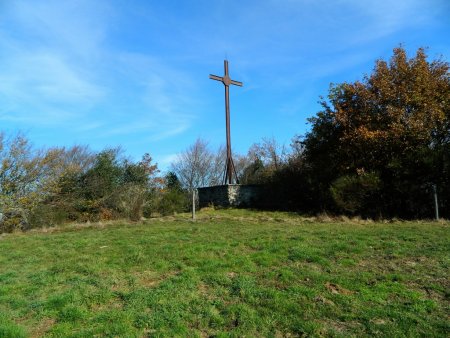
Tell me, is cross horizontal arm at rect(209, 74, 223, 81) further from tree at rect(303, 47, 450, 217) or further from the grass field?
the grass field

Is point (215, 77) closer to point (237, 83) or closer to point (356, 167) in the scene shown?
point (237, 83)

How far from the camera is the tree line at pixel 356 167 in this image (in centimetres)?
1467

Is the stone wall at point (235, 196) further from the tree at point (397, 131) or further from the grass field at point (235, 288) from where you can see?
the grass field at point (235, 288)

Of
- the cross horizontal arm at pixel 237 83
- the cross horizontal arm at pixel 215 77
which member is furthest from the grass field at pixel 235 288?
the cross horizontal arm at pixel 237 83

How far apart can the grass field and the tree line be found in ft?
21.8

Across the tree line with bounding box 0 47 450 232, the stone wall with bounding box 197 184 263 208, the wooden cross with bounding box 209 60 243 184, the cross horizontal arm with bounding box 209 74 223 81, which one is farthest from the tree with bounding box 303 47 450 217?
the cross horizontal arm with bounding box 209 74 223 81

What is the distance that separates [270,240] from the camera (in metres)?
8.24

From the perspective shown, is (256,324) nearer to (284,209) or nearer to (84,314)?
(84,314)

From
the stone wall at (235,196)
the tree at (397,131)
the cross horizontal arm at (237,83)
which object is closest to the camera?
the tree at (397,131)

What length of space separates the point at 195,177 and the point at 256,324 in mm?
38065

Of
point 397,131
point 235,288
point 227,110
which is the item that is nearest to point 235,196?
point 227,110

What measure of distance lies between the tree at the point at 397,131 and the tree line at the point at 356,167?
0.12ft

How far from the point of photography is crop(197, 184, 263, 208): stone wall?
802 inches

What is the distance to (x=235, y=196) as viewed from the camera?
2053cm
